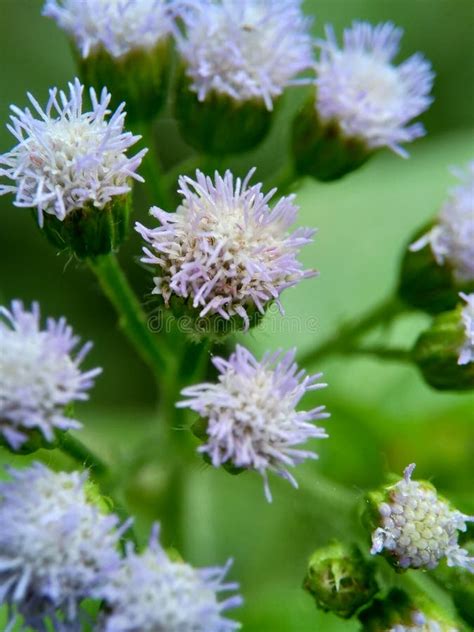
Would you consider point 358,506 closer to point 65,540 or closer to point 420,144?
point 65,540

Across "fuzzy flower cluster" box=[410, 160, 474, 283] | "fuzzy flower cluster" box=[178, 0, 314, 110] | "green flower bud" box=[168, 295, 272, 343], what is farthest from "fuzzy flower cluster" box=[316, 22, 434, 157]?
"green flower bud" box=[168, 295, 272, 343]

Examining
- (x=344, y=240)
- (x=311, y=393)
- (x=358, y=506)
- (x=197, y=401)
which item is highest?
(x=344, y=240)

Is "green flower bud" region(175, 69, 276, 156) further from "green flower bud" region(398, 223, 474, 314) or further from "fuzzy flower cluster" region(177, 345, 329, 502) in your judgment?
"fuzzy flower cluster" region(177, 345, 329, 502)

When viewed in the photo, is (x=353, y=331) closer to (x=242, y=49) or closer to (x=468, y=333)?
(x=468, y=333)

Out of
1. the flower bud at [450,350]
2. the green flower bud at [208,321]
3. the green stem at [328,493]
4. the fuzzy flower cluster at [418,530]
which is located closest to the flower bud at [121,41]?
the green flower bud at [208,321]

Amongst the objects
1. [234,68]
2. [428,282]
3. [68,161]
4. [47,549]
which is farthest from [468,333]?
[47,549]

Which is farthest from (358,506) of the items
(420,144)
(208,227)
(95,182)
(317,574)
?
(420,144)
